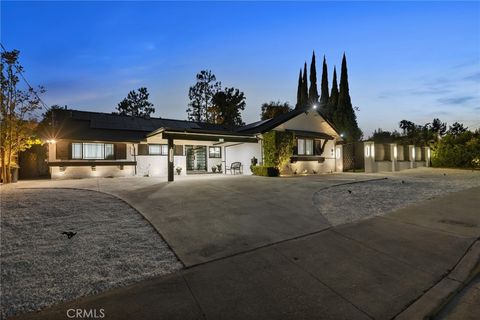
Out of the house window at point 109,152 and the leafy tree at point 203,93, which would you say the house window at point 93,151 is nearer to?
the house window at point 109,152

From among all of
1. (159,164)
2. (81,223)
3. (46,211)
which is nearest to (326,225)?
(81,223)

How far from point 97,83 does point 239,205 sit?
2449cm

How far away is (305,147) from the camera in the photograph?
18859 mm

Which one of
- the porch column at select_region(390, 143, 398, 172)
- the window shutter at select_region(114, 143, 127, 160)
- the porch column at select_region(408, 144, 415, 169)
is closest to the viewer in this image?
the window shutter at select_region(114, 143, 127, 160)

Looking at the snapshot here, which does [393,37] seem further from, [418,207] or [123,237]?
[123,237]

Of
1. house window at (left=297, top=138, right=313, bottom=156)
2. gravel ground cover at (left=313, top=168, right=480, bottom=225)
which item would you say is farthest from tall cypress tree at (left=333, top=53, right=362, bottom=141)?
gravel ground cover at (left=313, top=168, right=480, bottom=225)

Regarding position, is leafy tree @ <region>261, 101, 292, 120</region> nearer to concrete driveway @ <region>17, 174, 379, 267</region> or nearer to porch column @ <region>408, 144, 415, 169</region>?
porch column @ <region>408, 144, 415, 169</region>

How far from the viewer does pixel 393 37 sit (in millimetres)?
16375

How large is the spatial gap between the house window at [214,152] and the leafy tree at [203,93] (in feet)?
62.5

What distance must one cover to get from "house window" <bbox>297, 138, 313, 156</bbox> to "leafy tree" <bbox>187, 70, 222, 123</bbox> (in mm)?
23024

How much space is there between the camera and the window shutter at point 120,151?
668 inches

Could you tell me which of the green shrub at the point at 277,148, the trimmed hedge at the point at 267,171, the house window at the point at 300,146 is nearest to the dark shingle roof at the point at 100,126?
the green shrub at the point at 277,148

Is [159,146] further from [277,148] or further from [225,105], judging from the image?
[225,105]

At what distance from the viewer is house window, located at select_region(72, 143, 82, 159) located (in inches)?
619
